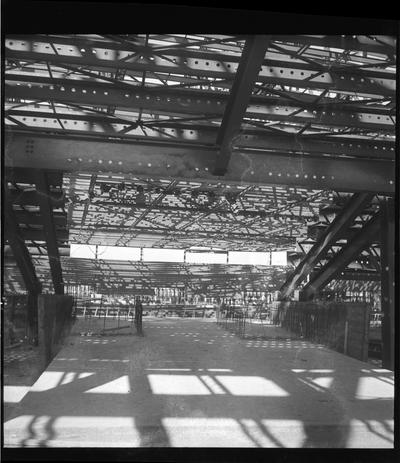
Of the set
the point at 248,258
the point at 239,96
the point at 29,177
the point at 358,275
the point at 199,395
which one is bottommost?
the point at 199,395

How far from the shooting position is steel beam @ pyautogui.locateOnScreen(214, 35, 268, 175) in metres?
3.92

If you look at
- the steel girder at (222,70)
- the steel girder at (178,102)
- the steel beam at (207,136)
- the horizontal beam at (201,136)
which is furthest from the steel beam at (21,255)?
the steel girder at (222,70)

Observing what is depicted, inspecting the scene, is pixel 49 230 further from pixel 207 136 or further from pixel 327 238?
pixel 327 238

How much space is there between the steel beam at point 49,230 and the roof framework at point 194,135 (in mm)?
46

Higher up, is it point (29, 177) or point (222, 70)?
point (222, 70)

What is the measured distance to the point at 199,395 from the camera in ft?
13.1

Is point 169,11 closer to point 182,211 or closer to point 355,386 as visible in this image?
point 182,211

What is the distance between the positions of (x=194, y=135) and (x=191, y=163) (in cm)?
50

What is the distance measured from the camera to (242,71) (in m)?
4.12

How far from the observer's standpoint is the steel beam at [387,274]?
4703mm

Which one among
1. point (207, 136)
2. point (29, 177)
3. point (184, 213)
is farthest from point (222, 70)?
point (29, 177)

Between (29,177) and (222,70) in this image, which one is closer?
(29,177)

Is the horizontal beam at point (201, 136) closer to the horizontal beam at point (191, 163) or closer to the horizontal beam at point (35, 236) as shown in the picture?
the horizontal beam at point (191, 163)

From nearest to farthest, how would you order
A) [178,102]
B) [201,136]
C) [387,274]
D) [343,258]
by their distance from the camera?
[178,102], [201,136], [387,274], [343,258]
